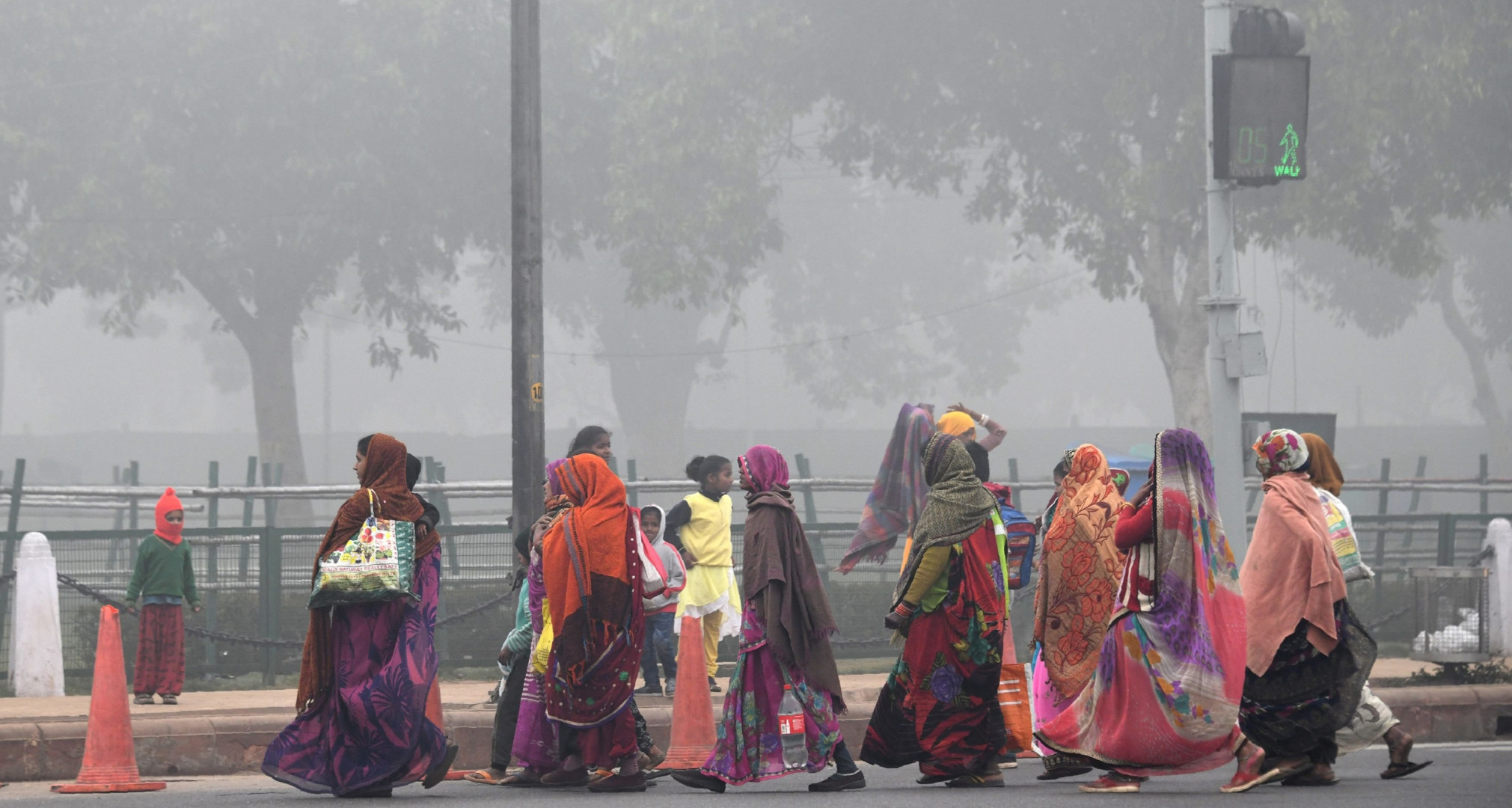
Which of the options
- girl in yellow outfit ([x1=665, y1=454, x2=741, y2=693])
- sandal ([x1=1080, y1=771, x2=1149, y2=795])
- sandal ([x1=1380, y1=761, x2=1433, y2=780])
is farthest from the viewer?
girl in yellow outfit ([x1=665, y1=454, x2=741, y2=693])

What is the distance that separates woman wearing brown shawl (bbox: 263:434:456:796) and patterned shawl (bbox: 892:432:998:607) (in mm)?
1992

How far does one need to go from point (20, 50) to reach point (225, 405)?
40772mm

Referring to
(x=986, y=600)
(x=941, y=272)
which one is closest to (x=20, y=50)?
(x=986, y=600)

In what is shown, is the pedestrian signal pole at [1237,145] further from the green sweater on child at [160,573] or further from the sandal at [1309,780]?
the green sweater on child at [160,573]

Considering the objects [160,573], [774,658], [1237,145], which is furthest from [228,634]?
[1237,145]

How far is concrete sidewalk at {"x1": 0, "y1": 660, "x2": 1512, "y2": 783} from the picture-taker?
865 centimetres

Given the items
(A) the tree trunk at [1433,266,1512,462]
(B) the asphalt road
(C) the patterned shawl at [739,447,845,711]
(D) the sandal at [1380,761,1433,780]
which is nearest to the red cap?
(B) the asphalt road

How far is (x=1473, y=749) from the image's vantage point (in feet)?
30.2

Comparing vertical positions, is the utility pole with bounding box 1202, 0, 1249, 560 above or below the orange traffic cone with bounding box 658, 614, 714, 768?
above

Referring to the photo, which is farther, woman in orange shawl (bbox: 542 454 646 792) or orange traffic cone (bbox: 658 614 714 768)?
orange traffic cone (bbox: 658 614 714 768)

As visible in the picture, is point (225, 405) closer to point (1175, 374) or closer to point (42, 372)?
point (42, 372)

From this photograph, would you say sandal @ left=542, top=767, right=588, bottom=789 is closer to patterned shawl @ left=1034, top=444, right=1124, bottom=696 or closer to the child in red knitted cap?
patterned shawl @ left=1034, top=444, right=1124, bottom=696

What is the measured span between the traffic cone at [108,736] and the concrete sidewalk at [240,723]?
0.77 m

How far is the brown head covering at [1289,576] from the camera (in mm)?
7320
